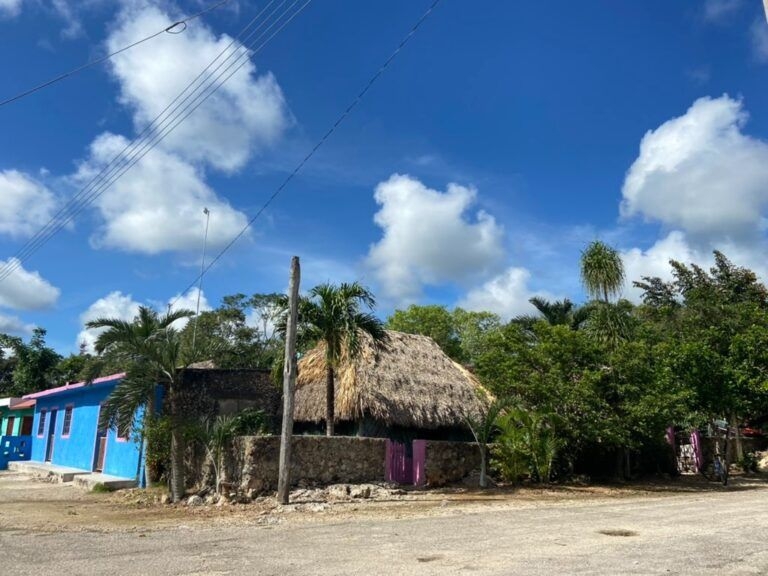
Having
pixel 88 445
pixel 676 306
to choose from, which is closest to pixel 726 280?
pixel 676 306

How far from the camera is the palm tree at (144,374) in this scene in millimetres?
15102

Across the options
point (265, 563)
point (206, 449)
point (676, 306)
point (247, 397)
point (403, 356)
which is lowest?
point (265, 563)

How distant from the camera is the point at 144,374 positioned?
1534 centimetres

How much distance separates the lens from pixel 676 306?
3378 cm

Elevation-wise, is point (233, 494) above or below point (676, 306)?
below

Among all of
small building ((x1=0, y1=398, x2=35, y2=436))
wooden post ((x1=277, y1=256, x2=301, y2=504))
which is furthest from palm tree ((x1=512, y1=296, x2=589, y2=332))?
small building ((x1=0, y1=398, x2=35, y2=436))

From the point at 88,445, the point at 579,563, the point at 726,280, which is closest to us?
the point at 579,563

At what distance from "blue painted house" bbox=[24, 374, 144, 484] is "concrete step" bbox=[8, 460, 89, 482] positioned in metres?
0.64

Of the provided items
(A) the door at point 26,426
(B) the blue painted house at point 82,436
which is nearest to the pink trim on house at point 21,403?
(B) the blue painted house at point 82,436

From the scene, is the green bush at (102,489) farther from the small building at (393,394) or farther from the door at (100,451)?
the small building at (393,394)

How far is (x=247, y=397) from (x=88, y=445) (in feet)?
25.0

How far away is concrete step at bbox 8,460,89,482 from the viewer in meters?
20.2

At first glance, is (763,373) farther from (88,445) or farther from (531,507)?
(88,445)

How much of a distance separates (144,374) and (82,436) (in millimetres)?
10036
